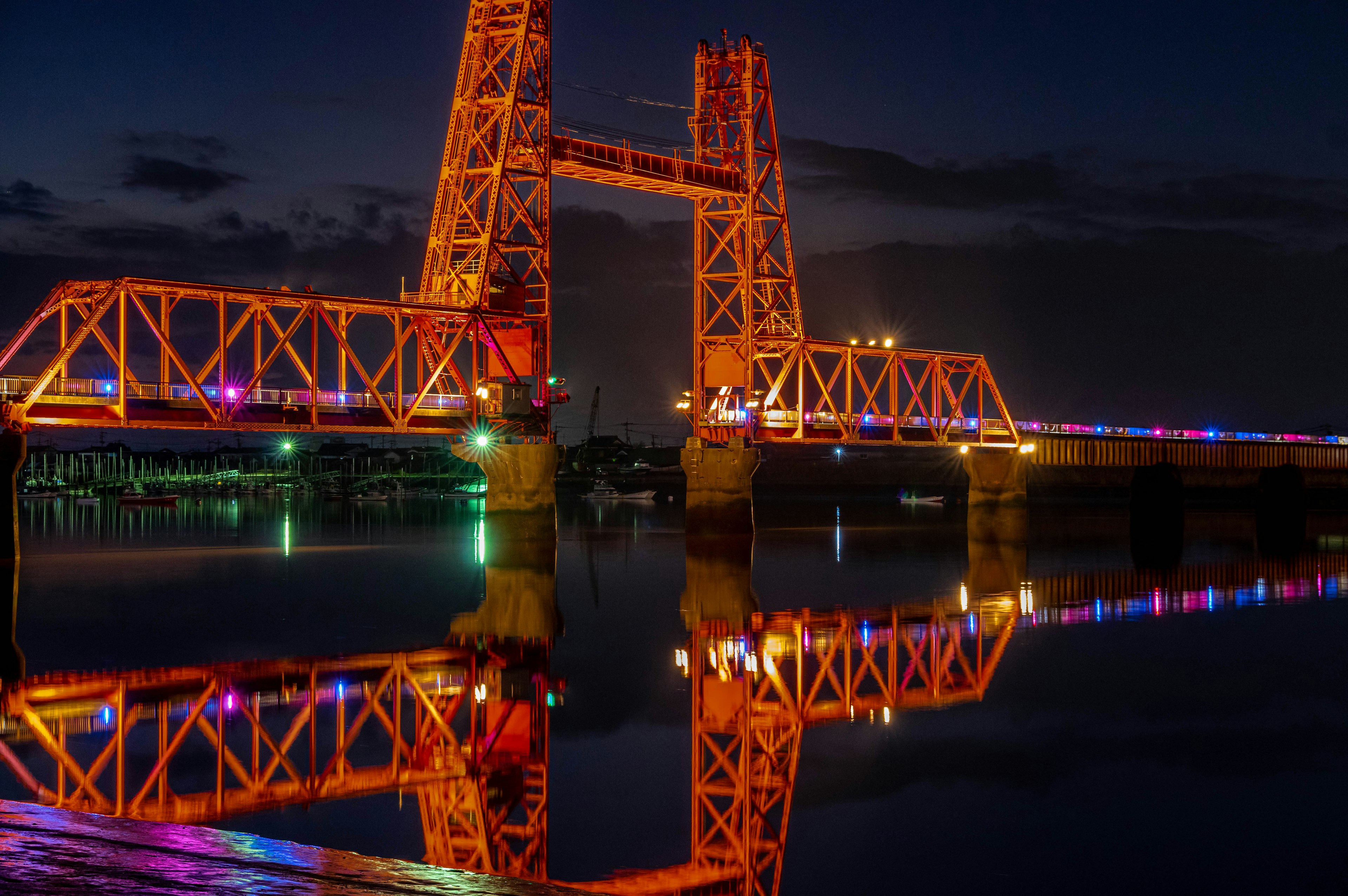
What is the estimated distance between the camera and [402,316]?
4653 cm

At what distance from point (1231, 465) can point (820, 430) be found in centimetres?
4009

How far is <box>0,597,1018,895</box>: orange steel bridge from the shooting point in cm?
1300

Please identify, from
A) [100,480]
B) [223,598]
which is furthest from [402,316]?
[100,480]

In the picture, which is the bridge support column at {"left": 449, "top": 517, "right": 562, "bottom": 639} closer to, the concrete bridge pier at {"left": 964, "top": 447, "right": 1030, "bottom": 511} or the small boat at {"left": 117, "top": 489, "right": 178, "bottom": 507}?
the concrete bridge pier at {"left": 964, "top": 447, "right": 1030, "bottom": 511}

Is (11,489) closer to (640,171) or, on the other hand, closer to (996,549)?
(640,171)

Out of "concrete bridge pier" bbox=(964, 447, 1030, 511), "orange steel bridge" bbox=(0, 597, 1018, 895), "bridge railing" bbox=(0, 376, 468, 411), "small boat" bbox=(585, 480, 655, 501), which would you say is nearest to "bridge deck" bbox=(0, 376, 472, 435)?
"bridge railing" bbox=(0, 376, 468, 411)

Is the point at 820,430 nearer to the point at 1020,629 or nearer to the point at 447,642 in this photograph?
the point at 1020,629

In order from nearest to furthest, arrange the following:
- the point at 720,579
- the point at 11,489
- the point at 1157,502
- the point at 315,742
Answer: the point at 315,742 → the point at 11,489 → the point at 720,579 → the point at 1157,502

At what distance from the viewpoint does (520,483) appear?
48.0m

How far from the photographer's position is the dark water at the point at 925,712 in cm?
1255

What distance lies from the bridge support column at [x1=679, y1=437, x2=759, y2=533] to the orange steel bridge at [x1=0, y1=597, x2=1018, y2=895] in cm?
2935

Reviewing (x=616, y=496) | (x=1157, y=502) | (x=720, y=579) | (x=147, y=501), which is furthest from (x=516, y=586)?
(x=616, y=496)

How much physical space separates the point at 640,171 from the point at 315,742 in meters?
40.3

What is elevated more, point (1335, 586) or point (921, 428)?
point (921, 428)
